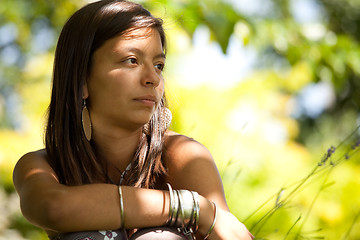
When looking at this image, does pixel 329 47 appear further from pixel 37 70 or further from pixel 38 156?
pixel 37 70

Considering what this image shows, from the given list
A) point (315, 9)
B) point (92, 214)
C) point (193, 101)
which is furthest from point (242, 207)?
point (315, 9)

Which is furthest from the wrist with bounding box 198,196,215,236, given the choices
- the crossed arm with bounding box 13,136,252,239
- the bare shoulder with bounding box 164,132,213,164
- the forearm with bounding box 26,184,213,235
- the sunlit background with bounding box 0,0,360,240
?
the sunlit background with bounding box 0,0,360,240

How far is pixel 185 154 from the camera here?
1902 millimetres

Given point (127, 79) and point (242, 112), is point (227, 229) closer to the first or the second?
point (127, 79)

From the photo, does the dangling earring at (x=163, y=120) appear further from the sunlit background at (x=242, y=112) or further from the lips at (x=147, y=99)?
the sunlit background at (x=242, y=112)

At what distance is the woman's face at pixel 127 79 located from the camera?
1751 millimetres

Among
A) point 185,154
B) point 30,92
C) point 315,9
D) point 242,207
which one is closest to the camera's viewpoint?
point 185,154

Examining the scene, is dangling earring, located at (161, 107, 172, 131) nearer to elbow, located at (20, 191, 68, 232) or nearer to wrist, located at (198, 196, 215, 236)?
wrist, located at (198, 196, 215, 236)

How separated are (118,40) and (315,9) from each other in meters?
14.8

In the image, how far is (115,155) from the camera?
194 cm

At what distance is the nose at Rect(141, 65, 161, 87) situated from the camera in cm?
175

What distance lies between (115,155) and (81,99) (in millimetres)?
263

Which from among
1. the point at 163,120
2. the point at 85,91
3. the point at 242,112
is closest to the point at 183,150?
the point at 163,120

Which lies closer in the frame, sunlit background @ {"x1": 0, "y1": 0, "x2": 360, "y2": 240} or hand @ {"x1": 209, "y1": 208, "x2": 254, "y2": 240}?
hand @ {"x1": 209, "y1": 208, "x2": 254, "y2": 240}
